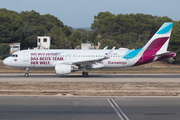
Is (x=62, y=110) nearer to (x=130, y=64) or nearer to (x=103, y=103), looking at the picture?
(x=103, y=103)

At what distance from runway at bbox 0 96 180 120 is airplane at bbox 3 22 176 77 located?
12.3 m

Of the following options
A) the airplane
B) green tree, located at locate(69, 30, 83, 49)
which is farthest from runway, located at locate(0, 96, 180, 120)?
green tree, located at locate(69, 30, 83, 49)

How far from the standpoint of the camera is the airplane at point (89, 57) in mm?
27844

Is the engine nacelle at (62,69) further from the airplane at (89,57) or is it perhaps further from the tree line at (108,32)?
the tree line at (108,32)

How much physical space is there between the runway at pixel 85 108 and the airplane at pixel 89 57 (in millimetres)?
12261

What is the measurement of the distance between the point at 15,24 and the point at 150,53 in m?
68.0

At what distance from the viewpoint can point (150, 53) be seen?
94.5 ft

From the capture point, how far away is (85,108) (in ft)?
41.7

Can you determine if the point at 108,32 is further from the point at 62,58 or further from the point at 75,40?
the point at 62,58

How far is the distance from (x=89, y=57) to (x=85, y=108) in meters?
16.2

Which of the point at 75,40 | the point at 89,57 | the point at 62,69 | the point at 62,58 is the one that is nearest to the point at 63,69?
the point at 62,69

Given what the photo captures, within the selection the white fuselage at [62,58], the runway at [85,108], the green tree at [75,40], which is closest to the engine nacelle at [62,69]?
the white fuselage at [62,58]

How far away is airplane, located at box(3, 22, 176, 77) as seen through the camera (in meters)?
27.8

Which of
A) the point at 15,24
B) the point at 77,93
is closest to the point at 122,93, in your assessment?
the point at 77,93
